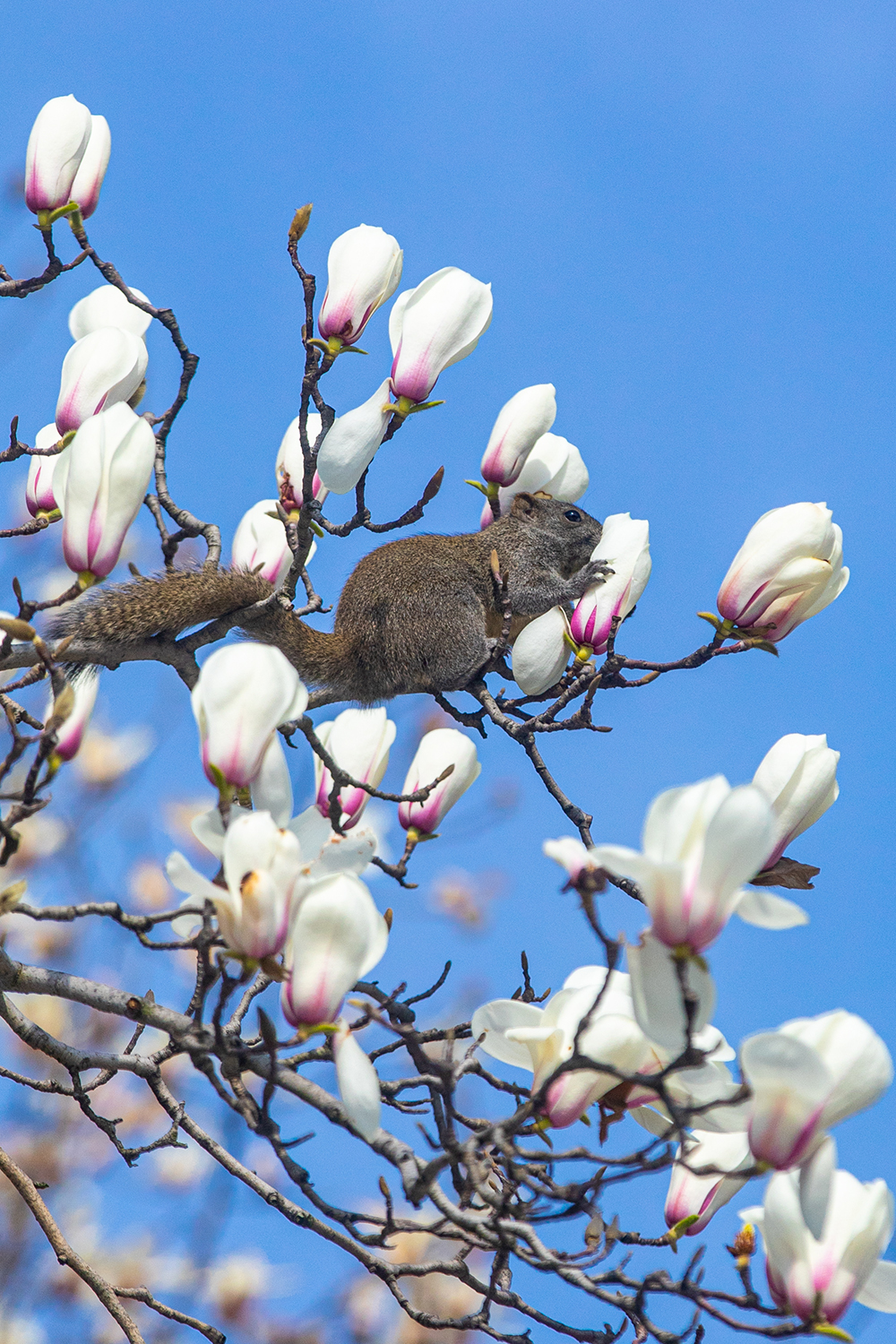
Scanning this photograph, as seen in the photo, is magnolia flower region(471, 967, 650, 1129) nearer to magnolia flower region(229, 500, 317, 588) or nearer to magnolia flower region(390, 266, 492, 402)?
magnolia flower region(390, 266, 492, 402)

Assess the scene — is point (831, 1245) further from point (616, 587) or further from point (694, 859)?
point (616, 587)

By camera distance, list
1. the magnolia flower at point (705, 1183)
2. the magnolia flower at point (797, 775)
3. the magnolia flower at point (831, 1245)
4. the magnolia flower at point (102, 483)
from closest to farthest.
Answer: the magnolia flower at point (831, 1245), the magnolia flower at point (705, 1183), the magnolia flower at point (102, 483), the magnolia flower at point (797, 775)

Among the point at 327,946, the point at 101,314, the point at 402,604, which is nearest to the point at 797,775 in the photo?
the point at 327,946

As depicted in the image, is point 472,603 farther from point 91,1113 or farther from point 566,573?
point 91,1113

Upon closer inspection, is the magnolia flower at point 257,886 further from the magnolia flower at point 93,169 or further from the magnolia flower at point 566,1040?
the magnolia flower at point 93,169

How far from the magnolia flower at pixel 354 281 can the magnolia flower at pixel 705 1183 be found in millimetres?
1646

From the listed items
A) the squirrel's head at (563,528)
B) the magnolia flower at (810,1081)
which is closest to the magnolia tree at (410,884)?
the magnolia flower at (810,1081)

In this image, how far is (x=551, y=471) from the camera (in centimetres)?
328

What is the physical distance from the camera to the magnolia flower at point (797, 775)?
2174 millimetres

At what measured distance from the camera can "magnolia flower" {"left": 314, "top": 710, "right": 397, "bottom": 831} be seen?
2.39m

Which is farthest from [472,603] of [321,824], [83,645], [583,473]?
[321,824]

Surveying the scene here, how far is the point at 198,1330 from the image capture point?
2.28 m

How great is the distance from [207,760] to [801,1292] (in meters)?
0.92

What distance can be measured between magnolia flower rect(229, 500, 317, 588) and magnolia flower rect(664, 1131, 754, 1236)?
1895 mm
